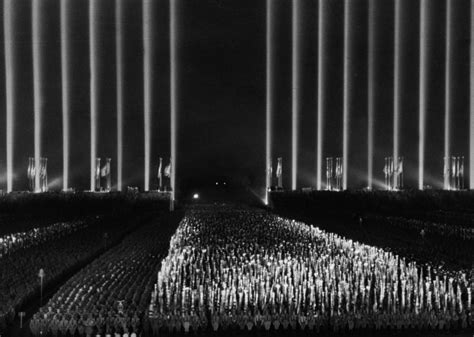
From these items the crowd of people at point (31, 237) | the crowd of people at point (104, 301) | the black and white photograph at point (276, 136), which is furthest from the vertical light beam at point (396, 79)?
the crowd of people at point (104, 301)

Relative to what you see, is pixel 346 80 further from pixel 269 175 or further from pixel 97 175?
pixel 97 175

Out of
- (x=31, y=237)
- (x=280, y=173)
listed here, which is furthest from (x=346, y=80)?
(x=31, y=237)

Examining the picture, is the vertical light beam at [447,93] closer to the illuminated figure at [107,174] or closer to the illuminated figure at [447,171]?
the illuminated figure at [447,171]

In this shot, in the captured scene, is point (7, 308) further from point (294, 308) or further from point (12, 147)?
point (12, 147)

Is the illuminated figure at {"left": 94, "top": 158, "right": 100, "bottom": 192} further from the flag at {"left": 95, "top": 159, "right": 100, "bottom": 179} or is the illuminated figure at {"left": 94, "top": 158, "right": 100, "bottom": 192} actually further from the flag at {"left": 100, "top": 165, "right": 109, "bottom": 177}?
the flag at {"left": 100, "top": 165, "right": 109, "bottom": 177}

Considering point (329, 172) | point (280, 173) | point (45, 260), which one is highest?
point (329, 172)
